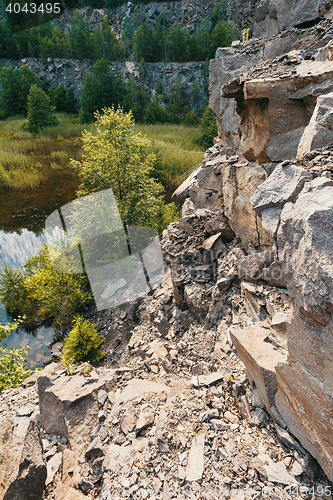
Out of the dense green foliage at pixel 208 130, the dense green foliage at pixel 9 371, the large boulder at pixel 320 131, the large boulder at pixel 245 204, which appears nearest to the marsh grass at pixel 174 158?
the dense green foliage at pixel 208 130

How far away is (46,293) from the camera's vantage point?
12.0 meters

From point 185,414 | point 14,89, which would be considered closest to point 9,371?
point 185,414

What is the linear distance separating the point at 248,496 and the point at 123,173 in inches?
511

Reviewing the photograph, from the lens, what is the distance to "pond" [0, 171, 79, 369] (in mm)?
13922

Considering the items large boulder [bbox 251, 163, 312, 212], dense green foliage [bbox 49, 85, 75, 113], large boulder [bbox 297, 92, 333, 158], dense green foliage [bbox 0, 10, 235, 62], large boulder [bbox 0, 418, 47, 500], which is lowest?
large boulder [bbox 0, 418, 47, 500]

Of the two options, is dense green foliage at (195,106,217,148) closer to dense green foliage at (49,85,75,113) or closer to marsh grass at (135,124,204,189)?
marsh grass at (135,124,204,189)

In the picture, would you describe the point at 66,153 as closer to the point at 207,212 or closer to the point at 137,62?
the point at 207,212

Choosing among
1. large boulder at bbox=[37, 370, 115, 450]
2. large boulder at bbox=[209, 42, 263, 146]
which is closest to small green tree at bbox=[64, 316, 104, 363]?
large boulder at bbox=[37, 370, 115, 450]

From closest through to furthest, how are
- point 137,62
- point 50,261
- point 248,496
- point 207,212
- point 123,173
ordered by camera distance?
point 248,496, point 207,212, point 50,261, point 123,173, point 137,62

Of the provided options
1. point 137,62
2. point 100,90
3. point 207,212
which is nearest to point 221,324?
point 207,212

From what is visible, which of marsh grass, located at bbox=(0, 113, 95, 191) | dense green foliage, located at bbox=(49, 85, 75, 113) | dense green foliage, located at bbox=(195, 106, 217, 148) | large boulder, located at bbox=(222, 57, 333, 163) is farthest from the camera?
dense green foliage, located at bbox=(49, 85, 75, 113)

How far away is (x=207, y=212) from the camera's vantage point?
9.16 metres

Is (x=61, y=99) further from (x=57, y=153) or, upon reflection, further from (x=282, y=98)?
(x=282, y=98)

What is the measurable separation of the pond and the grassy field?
1390mm
